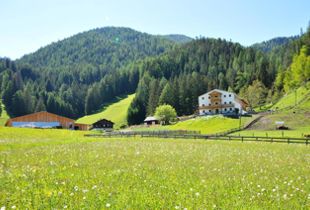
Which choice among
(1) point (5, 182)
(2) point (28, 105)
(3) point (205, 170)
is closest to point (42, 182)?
(1) point (5, 182)

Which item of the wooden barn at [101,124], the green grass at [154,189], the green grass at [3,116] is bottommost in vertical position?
the green grass at [154,189]

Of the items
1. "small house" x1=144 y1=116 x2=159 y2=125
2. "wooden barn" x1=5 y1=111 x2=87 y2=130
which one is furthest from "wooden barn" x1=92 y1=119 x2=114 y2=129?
"wooden barn" x1=5 y1=111 x2=87 y2=130

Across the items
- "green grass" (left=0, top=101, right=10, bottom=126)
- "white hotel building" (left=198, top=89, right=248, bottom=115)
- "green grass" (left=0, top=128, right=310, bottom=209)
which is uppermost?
"white hotel building" (left=198, top=89, right=248, bottom=115)

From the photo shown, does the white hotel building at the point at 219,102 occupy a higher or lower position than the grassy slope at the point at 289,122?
higher

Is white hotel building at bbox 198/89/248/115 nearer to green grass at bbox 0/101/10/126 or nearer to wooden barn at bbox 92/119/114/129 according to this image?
wooden barn at bbox 92/119/114/129

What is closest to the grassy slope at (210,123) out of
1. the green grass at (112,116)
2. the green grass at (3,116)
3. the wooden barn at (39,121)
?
the wooden barn at (39,121)

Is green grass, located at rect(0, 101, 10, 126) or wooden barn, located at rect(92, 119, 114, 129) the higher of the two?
green grass, located at rect(0, 101, 10, 126)

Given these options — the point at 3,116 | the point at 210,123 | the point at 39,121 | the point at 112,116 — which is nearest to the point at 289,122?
the point at 210,123

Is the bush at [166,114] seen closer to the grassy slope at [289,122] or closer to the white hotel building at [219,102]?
the white hotel building at [219,102]

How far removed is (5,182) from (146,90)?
512 feet

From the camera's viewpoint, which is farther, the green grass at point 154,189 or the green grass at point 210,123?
the green grass at point 210,123

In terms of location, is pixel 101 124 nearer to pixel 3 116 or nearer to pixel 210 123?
pixel 3 116

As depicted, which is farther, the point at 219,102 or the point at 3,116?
the point at 3,116

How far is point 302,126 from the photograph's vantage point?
76062mm
